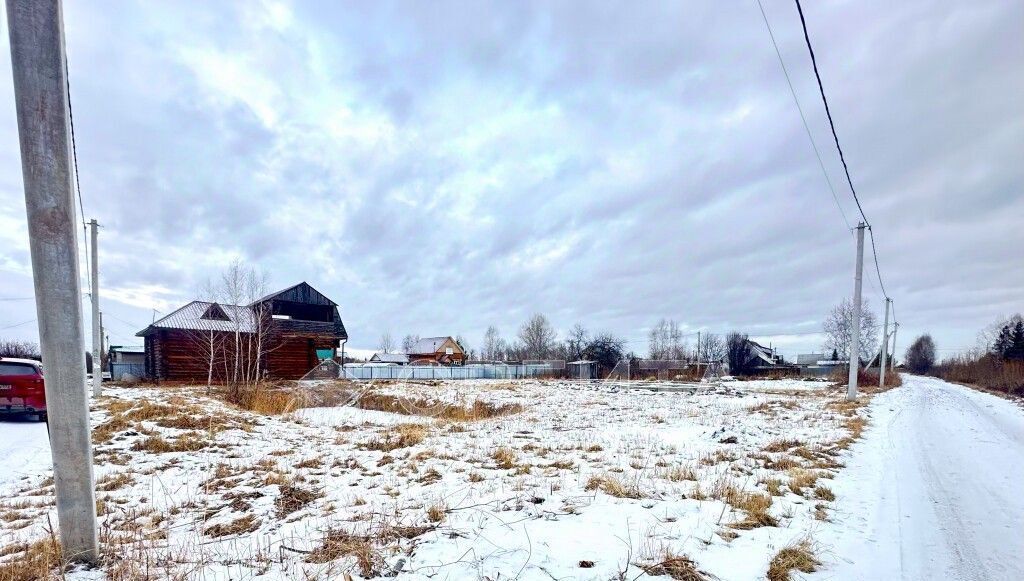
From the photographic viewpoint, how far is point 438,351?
7200 cm

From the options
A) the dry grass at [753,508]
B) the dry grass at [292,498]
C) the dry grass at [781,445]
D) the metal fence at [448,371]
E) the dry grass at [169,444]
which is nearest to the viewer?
the dry grass at [753,508]

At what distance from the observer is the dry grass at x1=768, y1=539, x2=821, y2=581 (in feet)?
10.6

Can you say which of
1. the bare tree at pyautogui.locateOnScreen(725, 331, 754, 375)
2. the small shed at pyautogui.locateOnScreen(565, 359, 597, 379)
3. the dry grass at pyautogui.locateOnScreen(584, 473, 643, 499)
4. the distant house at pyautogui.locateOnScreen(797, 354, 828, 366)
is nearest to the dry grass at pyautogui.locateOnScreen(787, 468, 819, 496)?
the dry grass at pyautogui.locateOnScreen(584, 473, 643, 499)

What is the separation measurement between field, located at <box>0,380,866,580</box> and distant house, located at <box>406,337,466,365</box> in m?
61.6

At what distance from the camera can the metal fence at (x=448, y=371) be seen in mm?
38719

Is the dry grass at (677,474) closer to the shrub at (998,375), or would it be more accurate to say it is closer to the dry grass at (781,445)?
the dry grass at (781,445)

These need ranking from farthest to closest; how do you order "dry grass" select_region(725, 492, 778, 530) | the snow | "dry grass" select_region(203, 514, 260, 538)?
the snow → "dry grass" select_region(203, 514, 260, 538) → "dry grass" select_region(725, 492, 778, 530)

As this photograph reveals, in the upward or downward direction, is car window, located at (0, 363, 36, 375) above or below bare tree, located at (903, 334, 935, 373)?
above

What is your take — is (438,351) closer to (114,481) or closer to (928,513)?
(114,481)

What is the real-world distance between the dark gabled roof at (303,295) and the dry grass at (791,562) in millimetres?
34718

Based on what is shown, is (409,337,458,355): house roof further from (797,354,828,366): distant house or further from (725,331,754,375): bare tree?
(797,354,828,366): distant house

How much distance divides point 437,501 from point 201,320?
32694 mm

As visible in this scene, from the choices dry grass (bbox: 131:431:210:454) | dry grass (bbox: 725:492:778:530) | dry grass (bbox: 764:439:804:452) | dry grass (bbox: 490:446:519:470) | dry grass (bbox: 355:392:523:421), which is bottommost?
dry grass (bbox: 355:392:523:421)

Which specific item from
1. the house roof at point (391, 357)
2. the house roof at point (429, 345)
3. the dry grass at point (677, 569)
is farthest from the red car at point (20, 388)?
the house roof at point (391, 357)
